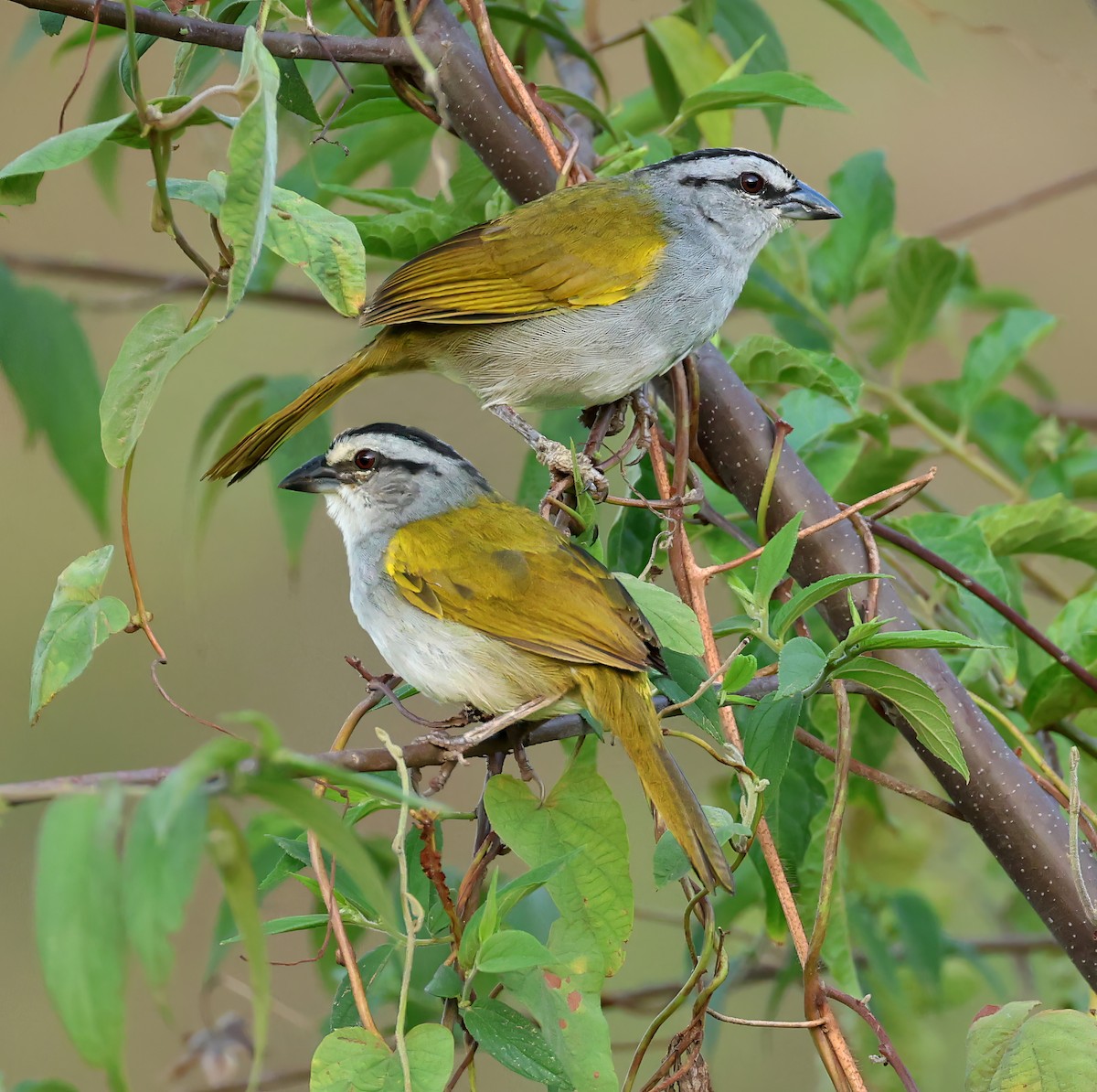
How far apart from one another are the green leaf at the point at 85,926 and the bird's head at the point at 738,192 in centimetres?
301

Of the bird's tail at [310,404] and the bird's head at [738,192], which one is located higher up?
the bird's head at [738,192]

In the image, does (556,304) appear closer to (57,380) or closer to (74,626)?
(57,380)

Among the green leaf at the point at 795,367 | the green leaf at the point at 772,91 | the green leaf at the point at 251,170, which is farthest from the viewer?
the green leaf at the point at 795,367

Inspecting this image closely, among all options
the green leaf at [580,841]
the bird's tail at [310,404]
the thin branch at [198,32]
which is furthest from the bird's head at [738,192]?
the green leaf at [580,841]

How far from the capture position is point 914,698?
200 cm

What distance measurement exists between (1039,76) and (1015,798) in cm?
759

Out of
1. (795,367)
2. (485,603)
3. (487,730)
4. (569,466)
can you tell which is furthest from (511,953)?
(795,367)

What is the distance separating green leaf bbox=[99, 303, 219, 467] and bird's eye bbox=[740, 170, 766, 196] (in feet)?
7.89

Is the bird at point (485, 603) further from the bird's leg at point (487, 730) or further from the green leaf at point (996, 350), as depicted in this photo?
the green leaf at point (996, 350)

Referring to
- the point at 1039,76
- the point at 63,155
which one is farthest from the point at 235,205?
the point at 1039,76

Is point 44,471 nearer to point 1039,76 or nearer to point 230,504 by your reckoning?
point 230,504

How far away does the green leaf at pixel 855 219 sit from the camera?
12.2 ft

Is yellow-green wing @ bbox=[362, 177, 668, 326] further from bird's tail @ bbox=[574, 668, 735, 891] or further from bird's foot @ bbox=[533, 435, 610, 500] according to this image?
bird's tail @ bbox=[574, 668, 735, 891]

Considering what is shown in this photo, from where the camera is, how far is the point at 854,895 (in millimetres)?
3430
